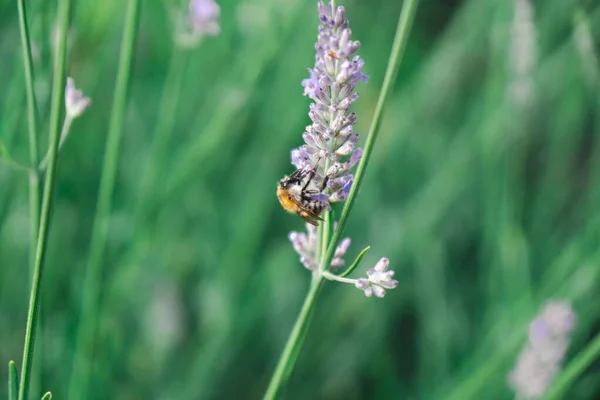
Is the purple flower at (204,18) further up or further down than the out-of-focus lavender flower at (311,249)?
further up

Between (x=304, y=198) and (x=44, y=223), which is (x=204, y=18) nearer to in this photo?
(x=304, y=198)

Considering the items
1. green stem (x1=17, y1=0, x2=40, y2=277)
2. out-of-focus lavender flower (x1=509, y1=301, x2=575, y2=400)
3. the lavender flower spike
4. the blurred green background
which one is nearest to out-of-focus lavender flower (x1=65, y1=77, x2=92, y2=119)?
green stem (x1=17, y1=0, x2=40, y2=277)

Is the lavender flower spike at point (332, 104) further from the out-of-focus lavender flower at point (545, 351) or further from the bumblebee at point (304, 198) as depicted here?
the out-of-focus lavender flower at point (545, 351)

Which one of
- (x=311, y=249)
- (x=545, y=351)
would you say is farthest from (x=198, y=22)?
(x=545, y=351)

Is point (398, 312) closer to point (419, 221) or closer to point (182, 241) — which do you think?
point (419, 221)

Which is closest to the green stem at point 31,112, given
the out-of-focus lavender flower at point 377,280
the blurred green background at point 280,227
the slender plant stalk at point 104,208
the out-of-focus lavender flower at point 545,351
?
the slender plant stalk at point 104,208

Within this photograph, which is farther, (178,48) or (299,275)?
(299,275)

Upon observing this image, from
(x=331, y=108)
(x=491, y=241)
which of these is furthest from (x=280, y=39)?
(x=331, y=108)
